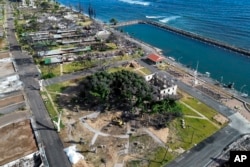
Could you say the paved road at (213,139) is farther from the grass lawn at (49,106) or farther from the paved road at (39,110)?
the grass lawn at (49,106)

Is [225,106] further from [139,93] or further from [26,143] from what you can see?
[26,143]

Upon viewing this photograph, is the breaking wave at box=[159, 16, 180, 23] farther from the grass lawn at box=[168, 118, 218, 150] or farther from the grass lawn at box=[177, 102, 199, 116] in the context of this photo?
the grass lawn at box=[168, 118, 218, 150]

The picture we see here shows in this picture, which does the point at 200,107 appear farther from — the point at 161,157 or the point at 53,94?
the point at 53,94

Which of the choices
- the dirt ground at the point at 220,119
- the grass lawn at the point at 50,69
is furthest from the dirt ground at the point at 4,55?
the dirt ground at the point at 220,119

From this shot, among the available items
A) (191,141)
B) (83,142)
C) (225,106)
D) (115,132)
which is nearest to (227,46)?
(225,106)

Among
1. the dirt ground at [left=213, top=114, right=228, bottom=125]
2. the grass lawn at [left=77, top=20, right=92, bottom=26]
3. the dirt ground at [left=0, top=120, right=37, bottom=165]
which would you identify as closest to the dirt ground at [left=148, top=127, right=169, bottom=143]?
the dirt ground at [left=213, top=114, right=228, bottom=125]

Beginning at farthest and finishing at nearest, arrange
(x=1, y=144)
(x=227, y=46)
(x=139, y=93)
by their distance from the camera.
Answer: (x=227, y=46) → (x=139, y=93) → (x=1, y=144)

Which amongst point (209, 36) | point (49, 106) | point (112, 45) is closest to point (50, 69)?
point (49, 106)
